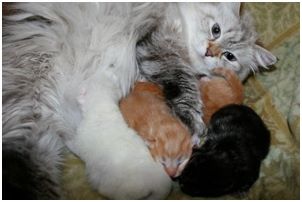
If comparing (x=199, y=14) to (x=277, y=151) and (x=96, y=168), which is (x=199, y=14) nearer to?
(x=277, y=151)

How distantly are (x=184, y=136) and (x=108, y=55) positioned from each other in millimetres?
455

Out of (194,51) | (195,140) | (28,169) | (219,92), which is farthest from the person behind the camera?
(194,51)

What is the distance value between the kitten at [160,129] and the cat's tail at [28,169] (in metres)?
0.31

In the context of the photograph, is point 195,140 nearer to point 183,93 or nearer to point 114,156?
point 183,93

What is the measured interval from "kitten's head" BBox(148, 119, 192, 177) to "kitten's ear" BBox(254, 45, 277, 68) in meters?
0.64

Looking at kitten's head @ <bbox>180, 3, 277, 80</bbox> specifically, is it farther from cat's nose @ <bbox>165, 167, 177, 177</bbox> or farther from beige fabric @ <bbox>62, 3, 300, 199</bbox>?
cat's nose @ <bbox>165, 167, 177, 177</bbox>

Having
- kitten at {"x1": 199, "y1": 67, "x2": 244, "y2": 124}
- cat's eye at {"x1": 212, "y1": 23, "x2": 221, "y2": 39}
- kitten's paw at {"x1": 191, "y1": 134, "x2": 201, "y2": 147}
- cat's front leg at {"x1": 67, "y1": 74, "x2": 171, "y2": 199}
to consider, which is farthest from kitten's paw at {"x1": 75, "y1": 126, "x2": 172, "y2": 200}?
cat's eye at {"x1": 212, "y1": 23, "x2": 221, "y2": 39}

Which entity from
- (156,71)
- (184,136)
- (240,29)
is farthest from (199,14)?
(184,136)

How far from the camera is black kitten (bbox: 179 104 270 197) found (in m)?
1.34

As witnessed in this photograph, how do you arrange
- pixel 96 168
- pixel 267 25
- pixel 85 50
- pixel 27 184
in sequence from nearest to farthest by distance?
1. pixel 27 184
2. pixel 96 168
3. pixel 85 50
4. pixel 267 25

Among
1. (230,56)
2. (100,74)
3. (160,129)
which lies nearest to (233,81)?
(230,56)

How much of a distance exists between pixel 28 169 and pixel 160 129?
18.0 inches

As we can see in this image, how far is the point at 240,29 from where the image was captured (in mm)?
1811

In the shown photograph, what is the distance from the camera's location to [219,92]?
5.32 feet
